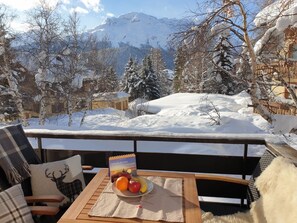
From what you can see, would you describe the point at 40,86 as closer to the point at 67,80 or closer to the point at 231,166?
the point at 67,80

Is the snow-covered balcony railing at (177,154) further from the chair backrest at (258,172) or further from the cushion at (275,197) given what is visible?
the cushion at (275,197)

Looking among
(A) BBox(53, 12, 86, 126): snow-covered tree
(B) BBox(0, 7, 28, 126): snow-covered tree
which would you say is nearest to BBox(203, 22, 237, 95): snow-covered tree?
(A) BBox(53, 12, 86, 126): snow-covered tree

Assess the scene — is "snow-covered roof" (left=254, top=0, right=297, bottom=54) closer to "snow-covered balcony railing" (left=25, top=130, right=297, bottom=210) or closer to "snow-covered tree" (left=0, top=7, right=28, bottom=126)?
"snow-covered balcony railing" (left=25, top=130, right=297, bottom=210)

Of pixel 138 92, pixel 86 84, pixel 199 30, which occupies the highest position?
pixel 199 30

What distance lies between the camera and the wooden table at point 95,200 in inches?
54.5

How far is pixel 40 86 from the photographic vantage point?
40.5 ft

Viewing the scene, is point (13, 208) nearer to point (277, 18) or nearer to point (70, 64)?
point (277, 18)

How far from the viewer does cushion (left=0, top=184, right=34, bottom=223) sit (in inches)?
65.8

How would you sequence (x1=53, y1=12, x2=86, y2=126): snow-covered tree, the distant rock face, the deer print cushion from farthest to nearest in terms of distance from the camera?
1. the distant rock face
2. (x1=53, y1=12, x2=86, y2=126): snow-covered tree
3. the deer print cushion

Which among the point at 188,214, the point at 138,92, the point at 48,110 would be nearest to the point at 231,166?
the point at 188,214

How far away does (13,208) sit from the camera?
1725mm

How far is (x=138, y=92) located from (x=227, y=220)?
23.7 meters

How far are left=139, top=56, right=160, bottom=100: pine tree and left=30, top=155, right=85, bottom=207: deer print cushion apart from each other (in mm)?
22642

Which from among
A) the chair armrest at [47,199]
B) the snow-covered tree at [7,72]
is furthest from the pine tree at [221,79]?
the chair armrest at [47,199]
